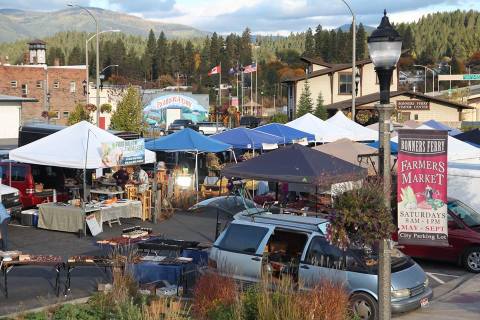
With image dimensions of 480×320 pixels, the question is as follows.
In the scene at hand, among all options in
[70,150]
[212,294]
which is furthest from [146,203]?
[212,294]

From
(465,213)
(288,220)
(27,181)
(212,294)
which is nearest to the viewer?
(212,294)

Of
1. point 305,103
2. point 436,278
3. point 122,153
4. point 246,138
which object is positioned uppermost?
point 305,103

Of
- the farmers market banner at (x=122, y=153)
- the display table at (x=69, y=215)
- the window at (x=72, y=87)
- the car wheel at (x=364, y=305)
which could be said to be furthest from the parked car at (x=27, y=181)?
the window at (x=72, y=87)

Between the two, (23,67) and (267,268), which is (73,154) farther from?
(23,67)

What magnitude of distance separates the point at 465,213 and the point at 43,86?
62142 mm

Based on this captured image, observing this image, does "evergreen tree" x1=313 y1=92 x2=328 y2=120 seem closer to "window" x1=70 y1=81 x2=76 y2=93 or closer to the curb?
"window" x1=70 y1=81 x2=76 y2=93

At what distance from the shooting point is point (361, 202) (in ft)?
25.2

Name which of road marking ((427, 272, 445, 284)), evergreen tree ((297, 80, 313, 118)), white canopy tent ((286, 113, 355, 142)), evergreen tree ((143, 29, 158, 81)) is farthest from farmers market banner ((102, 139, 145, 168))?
evergreen tree ((143, 29, 158, 81))

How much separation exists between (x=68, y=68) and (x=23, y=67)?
15.3ft

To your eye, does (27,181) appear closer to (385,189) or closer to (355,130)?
(385,189)

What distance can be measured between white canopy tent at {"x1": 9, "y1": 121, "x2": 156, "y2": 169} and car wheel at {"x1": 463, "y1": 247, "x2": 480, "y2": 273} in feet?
30.8

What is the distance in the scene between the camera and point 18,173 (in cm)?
2016

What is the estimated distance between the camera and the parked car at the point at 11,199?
18203 millimetres

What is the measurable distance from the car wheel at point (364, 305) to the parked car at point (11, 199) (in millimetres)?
11014
